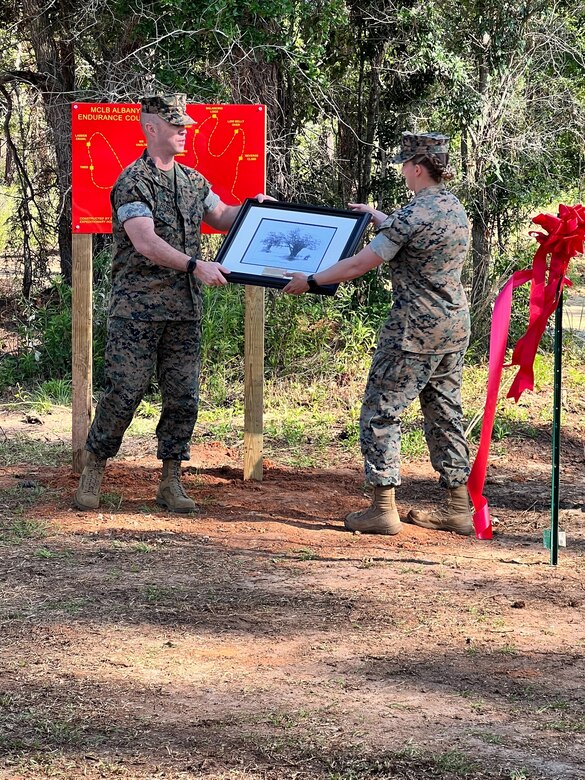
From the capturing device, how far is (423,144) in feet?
17.6

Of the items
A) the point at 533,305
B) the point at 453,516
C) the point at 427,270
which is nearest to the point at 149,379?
the point at 427,270

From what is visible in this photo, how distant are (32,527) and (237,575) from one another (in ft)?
4.41

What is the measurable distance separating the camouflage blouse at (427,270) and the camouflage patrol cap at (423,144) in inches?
7.8

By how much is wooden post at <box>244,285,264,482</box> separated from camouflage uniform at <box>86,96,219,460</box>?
751 millimetres

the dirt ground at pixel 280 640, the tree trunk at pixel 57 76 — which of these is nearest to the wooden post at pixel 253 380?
the dirt ground at pixel 280 640

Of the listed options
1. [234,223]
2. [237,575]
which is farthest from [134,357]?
[237,575]

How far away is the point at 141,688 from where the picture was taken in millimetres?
3867

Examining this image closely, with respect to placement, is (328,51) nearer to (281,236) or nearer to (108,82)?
(108,82)

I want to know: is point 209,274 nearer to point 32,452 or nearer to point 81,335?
point 81,335

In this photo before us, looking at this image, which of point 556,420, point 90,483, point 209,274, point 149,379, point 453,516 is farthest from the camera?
point 90,483

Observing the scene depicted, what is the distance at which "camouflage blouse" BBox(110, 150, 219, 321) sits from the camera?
18.9ft

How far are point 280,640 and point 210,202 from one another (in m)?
2.79

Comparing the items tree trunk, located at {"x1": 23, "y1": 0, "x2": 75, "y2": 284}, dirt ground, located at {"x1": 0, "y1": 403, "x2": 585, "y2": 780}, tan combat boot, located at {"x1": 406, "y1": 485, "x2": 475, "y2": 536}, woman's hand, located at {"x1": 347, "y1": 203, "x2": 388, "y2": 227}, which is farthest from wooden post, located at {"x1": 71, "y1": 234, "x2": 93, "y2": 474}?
tree trunk, located at {"x1": 23, "y1": 0, "x2": 75, "y2": 284}

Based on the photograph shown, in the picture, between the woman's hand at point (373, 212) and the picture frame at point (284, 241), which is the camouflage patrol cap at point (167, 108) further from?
the woman's hand at point (373, 212)
